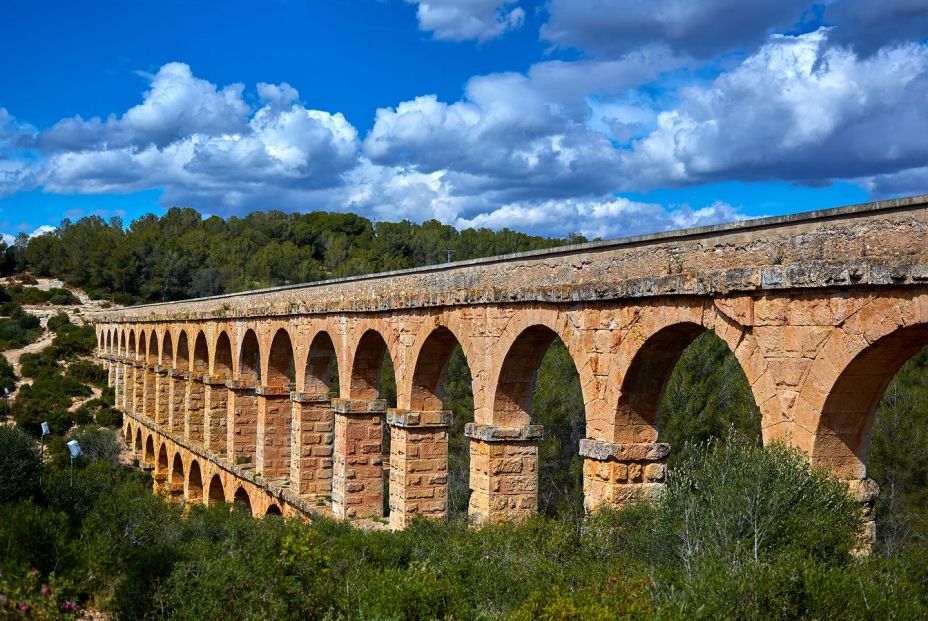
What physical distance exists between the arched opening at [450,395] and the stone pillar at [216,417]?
5844mm

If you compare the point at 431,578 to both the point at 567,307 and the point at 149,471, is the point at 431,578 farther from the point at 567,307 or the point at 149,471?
the point at 149,471

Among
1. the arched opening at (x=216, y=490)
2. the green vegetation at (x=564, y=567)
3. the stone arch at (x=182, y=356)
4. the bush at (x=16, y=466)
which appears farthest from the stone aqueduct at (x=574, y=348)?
the stone arch at (x=182, y=356)

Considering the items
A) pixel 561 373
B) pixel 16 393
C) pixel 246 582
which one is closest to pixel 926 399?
pixel 561 373

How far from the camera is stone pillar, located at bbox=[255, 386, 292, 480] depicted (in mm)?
18859

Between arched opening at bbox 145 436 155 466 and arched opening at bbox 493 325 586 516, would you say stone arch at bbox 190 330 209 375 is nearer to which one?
arched opening at bbox 145 436 155 466

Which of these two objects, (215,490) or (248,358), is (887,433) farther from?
(215,490)

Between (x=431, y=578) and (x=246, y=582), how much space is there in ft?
5.27

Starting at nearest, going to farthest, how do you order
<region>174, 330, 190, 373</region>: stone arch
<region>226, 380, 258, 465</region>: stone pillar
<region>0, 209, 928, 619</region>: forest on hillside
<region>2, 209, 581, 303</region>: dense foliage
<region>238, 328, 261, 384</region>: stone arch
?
1. <region>0, 209, 928, 619</region>: forest on hillside
2. <region>238, 328, 261, 384</region>: stone arch
3. <region>226, 380, 258, 465</region>: stone pillar
4. <region>174, 330, 190, 373</region>: stone arch
5. <region>2, 209, 581, 303</region>: dense foliage

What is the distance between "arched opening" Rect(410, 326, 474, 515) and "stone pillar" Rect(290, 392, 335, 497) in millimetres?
2341

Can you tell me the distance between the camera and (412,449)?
1294 centimetres

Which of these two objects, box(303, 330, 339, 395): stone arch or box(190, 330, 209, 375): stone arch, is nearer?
box(303, 330, 339, 395): stone arch

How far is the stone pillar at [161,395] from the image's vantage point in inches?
1165

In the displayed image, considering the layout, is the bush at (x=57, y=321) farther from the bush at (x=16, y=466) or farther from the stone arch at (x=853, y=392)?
the stone arch at (x=853, y=392)

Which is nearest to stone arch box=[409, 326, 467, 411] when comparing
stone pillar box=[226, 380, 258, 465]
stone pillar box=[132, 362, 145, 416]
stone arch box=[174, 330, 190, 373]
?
stone pillar box=[226, 380, 258, 465]
